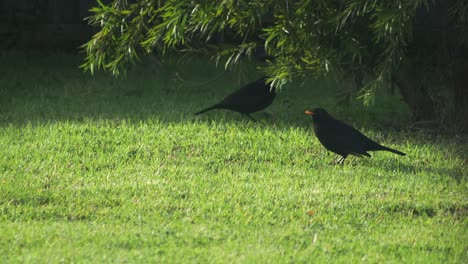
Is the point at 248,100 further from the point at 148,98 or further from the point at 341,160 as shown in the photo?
the point at 148,98

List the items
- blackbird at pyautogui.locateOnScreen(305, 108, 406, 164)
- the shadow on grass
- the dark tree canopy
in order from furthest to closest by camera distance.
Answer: the shadow on grass < blackbird at pyautogui.locateOnScreen(305, 108, 406, 164) < the dark tree canopy

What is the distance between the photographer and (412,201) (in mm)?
6379

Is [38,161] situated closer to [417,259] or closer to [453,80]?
[417,259]

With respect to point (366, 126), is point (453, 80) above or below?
above

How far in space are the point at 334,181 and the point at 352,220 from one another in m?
1.24

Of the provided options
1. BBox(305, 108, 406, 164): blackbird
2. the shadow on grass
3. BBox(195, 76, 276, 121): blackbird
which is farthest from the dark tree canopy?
BBox(195, 76, 276, 121): blackbird

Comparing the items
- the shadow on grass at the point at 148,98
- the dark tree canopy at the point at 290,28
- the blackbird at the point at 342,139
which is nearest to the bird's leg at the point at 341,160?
the blackbird at the point at 342,139

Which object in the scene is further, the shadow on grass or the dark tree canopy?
the shadow on grass

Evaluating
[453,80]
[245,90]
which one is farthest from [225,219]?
[453,80]

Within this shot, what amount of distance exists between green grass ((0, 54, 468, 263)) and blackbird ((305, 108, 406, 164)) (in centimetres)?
18

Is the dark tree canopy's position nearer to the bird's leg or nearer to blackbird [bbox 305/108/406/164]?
blackbird [bbox 305/108/406/164]

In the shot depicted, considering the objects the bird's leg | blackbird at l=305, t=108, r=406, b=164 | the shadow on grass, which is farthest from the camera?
the shadow on grass

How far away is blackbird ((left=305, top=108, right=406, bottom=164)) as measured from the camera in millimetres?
7562

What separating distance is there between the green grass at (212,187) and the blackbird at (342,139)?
179 mm
